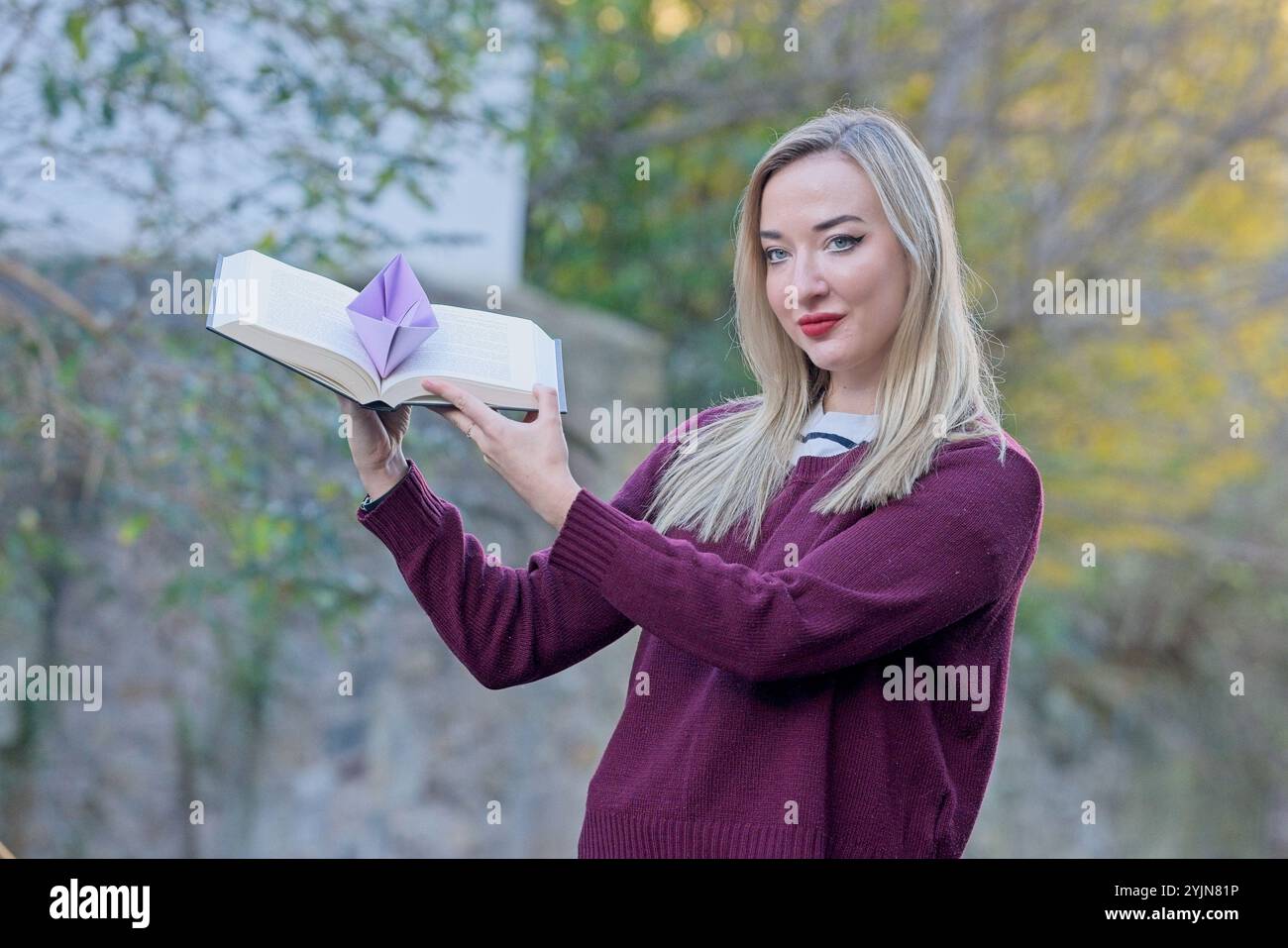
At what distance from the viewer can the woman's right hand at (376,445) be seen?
1747mm

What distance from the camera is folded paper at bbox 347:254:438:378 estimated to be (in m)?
1.65

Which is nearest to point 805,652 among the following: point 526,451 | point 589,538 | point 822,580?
point 822,580

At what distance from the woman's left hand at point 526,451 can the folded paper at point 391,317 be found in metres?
0.05

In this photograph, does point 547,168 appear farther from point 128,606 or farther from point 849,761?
point 849,761

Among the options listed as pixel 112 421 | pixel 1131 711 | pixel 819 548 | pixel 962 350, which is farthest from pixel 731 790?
pixel 1131 711

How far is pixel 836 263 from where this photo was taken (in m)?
1.74

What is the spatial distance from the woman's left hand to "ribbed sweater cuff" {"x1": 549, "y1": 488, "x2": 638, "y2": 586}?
16mm

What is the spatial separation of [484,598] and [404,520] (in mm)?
136

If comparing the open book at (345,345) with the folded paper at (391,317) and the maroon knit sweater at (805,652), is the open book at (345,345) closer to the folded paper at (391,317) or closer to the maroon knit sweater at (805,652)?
the folded paper at (391,317)

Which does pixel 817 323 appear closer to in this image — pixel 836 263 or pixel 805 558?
pixel 836 263

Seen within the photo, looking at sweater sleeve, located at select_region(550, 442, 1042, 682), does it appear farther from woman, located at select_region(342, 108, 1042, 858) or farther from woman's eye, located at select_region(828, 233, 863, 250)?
woman's eye, located at select_region(828, 233, 863, 250)

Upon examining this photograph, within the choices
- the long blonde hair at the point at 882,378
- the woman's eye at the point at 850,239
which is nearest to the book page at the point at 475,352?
the long blonde hair at the point at 882,378

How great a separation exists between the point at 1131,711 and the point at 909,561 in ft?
22.5

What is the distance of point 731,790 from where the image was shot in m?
1.63
